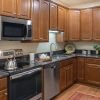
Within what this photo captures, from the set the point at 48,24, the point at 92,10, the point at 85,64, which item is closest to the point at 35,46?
the point at 48,24

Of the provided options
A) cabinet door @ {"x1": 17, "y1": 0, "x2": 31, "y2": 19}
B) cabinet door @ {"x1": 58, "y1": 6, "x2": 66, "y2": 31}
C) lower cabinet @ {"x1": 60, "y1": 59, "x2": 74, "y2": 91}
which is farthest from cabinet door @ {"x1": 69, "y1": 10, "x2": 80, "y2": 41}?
cabinet door @ {"x1": 17, "y1": 0, "x2": 31, "y2": 19}

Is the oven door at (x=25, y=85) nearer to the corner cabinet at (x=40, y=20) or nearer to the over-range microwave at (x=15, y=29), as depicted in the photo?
the over-range microwave at (x=15, y=29)

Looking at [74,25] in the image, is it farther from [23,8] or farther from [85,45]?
[23,8]

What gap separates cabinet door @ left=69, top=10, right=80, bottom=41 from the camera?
15.6 ft

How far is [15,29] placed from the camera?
2.69 meters

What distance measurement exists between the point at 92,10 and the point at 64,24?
0.97m

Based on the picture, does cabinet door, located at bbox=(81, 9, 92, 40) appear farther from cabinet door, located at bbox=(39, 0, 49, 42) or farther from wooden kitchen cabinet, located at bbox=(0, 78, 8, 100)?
wooden kitchen cabinet, located at bbox=(0, 78, 8, 100)

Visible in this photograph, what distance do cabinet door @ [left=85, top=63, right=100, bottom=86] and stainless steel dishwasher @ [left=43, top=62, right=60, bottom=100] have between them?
1.24m

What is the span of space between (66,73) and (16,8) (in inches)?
84.8

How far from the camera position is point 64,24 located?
14.9 ft

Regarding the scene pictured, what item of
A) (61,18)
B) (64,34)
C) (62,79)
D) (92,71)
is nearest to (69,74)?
(62,79)

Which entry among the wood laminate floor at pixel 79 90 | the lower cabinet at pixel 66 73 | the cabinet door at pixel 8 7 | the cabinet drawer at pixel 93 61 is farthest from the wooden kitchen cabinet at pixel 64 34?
the cabinet door at pixel 8 7

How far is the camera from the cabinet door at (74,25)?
4750 mm

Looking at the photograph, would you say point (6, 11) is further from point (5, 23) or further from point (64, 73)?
point (64, 73)
